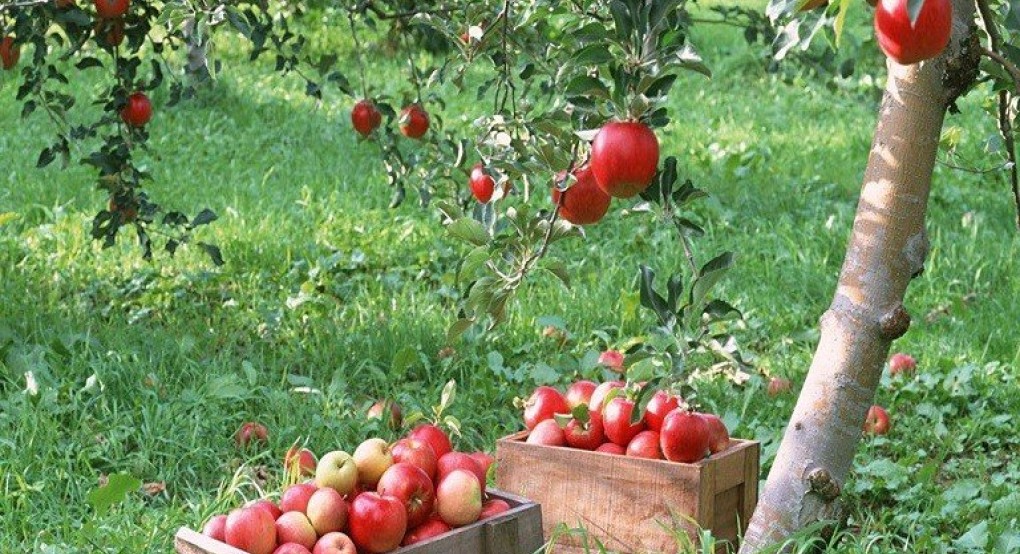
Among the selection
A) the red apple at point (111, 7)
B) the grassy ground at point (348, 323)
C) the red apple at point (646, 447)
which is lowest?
the grassy ground at point (348, 323)

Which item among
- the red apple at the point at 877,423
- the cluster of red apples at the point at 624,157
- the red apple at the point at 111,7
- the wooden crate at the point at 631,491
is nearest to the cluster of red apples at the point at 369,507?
the wooden crate at the point at 631,491

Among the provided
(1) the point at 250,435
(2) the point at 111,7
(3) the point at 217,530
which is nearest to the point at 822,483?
(3) the point at 217,530

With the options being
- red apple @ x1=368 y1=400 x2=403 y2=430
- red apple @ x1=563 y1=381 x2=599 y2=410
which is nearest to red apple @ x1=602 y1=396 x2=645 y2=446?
red apple @ x1=563 y1=381 x2=599 y2=410

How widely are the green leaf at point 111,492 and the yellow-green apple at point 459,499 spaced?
2.41 feet

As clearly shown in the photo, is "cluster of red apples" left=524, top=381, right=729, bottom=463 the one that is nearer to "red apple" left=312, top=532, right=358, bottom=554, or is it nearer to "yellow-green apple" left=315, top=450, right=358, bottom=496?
"yellow-green apple" left=315, top=450, right=358, bottom=496

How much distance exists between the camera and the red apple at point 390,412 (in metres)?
3.19

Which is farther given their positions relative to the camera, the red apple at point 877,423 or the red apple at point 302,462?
the red apple at point 877,423

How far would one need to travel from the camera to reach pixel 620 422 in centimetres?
242

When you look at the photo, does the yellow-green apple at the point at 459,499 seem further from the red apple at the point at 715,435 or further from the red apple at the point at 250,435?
the red apple at the point at 250,435

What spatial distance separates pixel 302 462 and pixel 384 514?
25.9 inches

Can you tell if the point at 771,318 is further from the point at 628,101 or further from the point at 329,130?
the point at 329,130

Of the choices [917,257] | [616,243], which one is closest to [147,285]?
[616,243]

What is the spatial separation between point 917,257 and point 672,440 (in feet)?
1.66

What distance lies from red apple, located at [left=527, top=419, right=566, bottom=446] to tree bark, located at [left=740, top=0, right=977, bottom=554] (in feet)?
1.32
